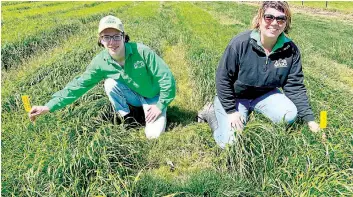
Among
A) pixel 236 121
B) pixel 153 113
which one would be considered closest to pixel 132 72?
pixel 153 113

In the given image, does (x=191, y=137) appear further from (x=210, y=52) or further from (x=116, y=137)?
(x=210, y=52)

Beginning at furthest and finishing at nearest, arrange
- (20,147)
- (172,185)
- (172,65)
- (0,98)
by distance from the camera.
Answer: (172,65) → (0,98) → (20,147) → (172,185)

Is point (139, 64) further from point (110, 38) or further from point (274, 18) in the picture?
point (274, 18)

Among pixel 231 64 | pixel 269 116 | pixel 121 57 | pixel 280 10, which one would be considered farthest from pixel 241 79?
pixel 121 57

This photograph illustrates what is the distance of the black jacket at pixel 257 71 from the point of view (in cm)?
305

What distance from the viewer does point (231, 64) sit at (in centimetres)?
307

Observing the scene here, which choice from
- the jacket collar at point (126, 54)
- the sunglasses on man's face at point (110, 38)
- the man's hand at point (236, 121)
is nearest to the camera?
the man's hand at point (236, 121)

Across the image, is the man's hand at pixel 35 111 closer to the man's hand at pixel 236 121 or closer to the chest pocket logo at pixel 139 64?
the chest pocket logo at pixel 139 64

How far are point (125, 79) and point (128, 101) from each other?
16.6 inches

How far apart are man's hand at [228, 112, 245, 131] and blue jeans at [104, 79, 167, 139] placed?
0.83 m

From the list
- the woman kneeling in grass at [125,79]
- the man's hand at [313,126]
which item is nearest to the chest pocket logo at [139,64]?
the woman kneeling in grass at [125,79]

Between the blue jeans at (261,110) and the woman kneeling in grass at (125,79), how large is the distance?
614 mm

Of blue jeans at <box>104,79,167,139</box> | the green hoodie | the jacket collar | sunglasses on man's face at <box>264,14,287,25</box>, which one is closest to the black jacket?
sunglasses on man's face at <box>264,14,287,25</box>

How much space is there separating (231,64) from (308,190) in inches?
51.6
